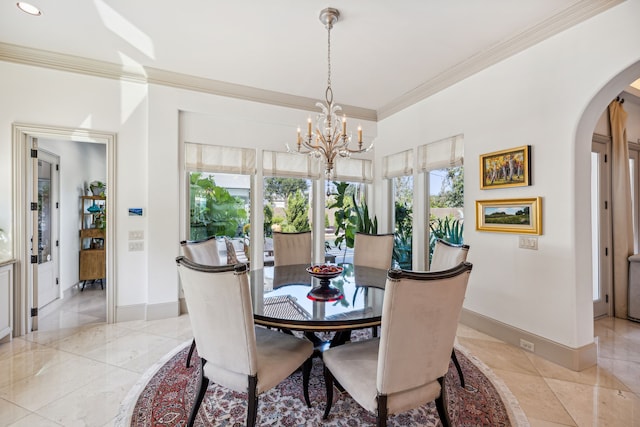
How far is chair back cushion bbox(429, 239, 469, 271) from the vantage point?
2230mm

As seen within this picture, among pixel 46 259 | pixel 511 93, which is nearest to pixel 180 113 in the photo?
pixel 46 259

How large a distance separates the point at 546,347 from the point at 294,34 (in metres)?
3.62

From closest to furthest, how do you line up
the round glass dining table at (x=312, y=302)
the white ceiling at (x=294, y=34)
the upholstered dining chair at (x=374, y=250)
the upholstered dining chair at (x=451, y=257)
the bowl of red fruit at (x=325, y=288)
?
the round glass dining table at (x=312, y=302) < the bowl of red fruit at (x=325, y=288) < the upholstered dining chair at (x=451, y=257) < the white ceiling at (x=294, y=34) < the upholstered dining chair at (x=374, y=250)

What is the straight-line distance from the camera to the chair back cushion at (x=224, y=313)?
146 centimetres

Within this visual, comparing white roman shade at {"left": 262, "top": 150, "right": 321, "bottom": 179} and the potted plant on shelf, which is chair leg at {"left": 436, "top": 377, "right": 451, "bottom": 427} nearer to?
white roman shade at {"left": 262, "top": 150, "right": 321, "bottom": 179}

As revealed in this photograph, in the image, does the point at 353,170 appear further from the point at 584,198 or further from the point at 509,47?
the point at 584,198

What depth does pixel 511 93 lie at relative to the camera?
2.84 meters

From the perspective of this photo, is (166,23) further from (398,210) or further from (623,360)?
(623,360)

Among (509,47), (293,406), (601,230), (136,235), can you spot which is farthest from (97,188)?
(601,230)

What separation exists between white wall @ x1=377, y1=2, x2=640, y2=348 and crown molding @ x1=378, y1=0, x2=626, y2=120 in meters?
0.07

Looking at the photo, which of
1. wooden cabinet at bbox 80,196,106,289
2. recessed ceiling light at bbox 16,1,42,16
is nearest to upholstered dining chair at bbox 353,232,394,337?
recessed ceiling light at bbox 16,1,42,16

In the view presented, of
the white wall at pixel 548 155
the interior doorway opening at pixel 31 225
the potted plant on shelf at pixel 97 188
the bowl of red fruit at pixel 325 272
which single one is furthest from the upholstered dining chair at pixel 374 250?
the potted plant on shelf at pixel 97 188

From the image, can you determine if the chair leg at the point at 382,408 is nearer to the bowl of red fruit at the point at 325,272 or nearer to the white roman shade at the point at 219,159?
the bowl of red fruit at the point at 325,272

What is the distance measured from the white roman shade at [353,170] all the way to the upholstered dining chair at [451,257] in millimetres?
2394
